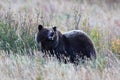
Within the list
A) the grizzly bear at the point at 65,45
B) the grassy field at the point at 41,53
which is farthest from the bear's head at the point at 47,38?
the grassy field at the point at 41,53

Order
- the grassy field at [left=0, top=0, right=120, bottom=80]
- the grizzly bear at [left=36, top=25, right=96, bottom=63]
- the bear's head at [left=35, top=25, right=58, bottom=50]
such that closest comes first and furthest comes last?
the grassy field at [left=0, top=0, right=120, bottom=80], the bear's head at [left=35, top=25, right=58, bottom=50], the grizzly bear at [left=36, top=25, right=96, bottom=63]

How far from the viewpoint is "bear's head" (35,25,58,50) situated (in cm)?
1010

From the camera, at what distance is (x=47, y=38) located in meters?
10.1

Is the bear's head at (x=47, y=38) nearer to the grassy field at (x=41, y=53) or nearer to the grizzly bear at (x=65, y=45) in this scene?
the grizzly bear at (x=65, y=45)

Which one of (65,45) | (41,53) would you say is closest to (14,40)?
(41,53)

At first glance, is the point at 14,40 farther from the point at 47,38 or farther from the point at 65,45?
the point at 47,38

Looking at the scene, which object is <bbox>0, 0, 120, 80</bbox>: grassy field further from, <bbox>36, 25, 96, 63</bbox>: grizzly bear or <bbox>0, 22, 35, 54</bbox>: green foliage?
<bbox>36, 25, 96, 63</bbox>: grizzly bear

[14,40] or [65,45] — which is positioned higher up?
[65,45]

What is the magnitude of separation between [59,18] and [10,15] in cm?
316

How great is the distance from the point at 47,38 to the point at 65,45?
509 millimetres

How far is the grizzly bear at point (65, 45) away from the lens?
1020cm

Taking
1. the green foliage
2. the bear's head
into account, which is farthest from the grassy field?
the bear's head

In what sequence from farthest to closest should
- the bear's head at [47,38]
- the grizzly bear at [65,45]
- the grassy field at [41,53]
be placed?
the grizzly bear at [65,45], the bear's head at [47,38], the grassy field at [41,53]

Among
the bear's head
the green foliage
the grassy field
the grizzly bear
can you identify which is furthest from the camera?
the green foliage
